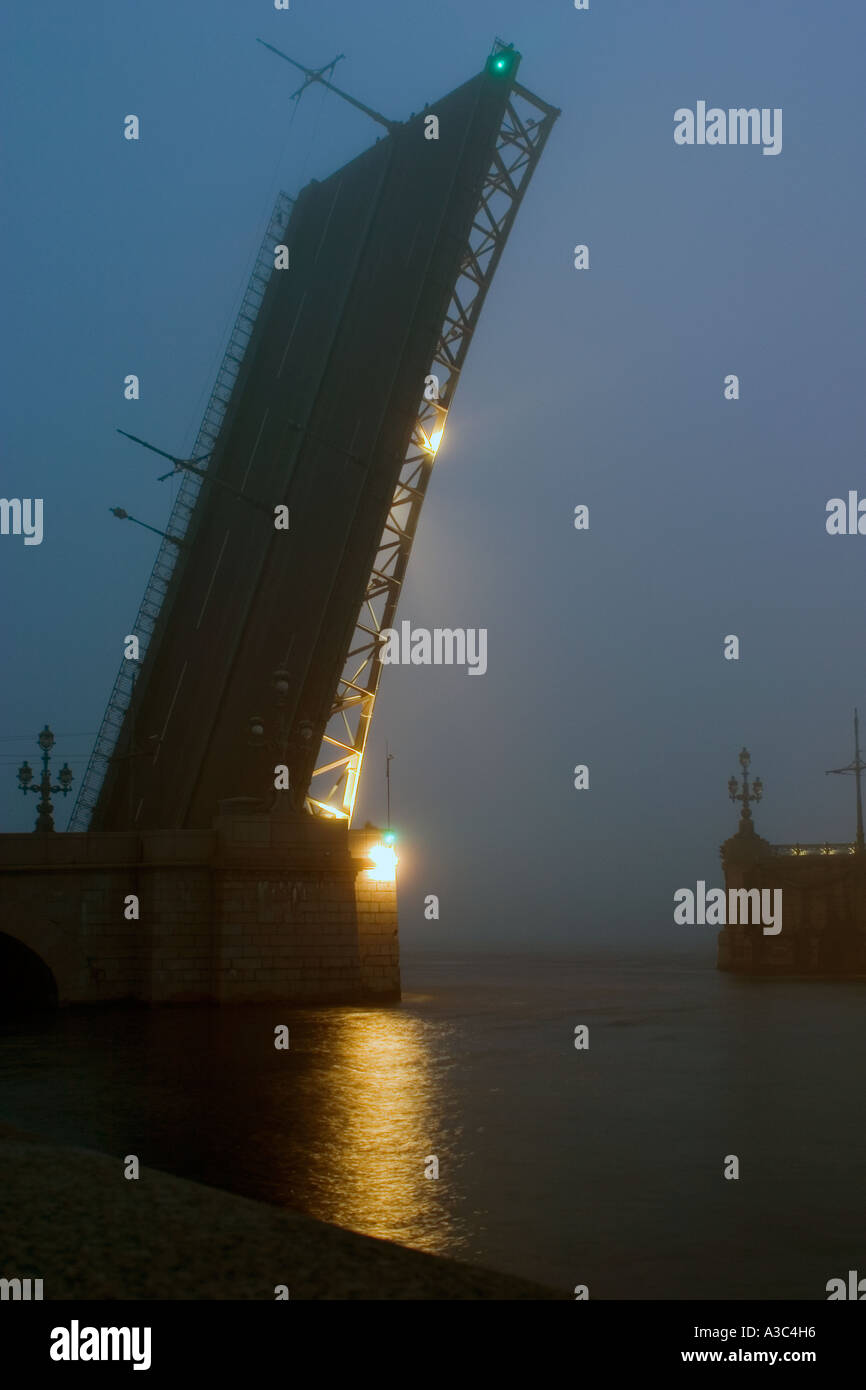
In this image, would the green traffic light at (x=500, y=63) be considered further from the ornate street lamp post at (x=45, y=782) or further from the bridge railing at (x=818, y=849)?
the bridge railing at (x=818, y=849)

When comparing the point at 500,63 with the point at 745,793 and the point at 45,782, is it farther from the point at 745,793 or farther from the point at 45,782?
the point at 745,793

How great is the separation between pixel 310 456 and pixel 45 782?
1004 cm

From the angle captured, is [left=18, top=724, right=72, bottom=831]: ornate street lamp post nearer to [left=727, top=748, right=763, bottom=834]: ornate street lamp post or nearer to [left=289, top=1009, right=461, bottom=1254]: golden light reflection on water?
[left=289, top=1009, right=461, bottom=1254]: golden light reflection on water

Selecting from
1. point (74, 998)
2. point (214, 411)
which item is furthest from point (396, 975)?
point (214, 411)

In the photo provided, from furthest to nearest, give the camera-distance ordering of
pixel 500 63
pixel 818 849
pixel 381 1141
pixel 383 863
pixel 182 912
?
1. pixel 818 849
2. pixel 383 863
3. pixel 182 912
4. pixel 500 63
5. pixel 381 1141

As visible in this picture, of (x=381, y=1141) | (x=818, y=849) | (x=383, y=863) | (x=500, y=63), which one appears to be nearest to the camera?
(x=381, y=1141)

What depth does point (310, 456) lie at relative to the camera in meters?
26.7

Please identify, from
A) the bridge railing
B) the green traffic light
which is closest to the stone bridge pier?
the green traffic light

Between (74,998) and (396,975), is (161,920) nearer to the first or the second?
(74,998)

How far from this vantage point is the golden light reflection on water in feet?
33.4

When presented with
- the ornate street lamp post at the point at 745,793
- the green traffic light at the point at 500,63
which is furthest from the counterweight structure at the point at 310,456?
the ornate street lamp post at the point at 745,793

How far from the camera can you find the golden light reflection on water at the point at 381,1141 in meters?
10.2

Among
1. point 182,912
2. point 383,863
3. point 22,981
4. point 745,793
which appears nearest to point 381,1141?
point 182,912

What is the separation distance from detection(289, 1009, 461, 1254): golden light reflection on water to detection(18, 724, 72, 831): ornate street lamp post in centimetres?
1001
